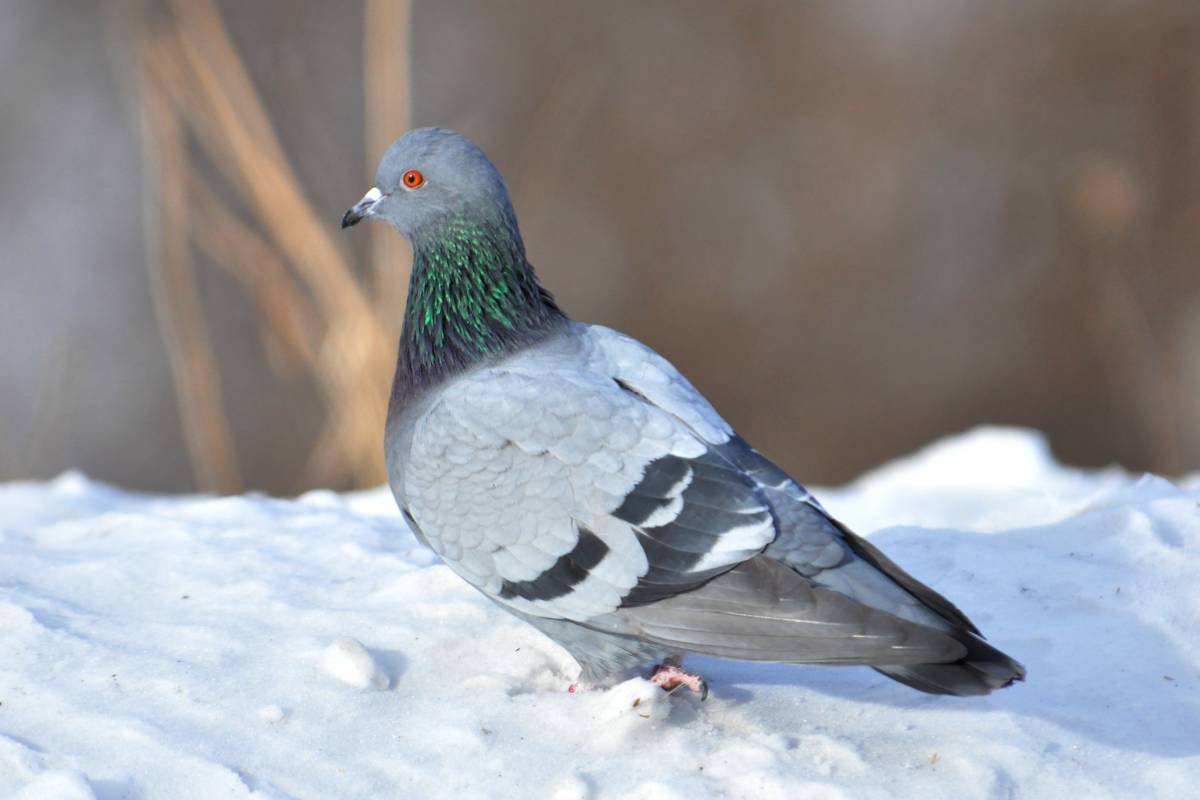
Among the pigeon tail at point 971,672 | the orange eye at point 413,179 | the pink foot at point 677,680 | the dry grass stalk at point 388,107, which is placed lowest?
the pink foot at point 677,680

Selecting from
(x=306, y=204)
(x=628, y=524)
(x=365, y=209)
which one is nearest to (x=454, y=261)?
(x=365, y=209)

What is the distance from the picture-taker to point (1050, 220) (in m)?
9.15

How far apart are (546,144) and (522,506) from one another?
6845mm

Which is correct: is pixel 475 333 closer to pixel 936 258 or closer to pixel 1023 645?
pixel 1023 645

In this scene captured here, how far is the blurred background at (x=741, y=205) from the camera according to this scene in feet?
28.9

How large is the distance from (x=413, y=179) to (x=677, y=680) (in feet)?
4.68

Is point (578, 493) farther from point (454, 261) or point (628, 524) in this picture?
point (454, 261)

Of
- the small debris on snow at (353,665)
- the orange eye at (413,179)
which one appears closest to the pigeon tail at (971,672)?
the small debris on snow at (353,665)

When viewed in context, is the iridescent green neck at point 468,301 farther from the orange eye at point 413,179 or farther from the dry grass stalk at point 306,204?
the dry grass stalk at point 306,204

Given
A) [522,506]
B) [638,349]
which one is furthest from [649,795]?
[638,349]

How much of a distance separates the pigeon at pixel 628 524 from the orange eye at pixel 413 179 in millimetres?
356

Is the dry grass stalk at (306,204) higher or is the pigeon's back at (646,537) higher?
the dry grass stalk at (306,204)

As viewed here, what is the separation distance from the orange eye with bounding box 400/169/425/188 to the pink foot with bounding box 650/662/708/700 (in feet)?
4.48

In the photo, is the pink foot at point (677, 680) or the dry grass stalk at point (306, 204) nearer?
the pink foot at point (677, 680)
